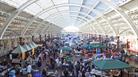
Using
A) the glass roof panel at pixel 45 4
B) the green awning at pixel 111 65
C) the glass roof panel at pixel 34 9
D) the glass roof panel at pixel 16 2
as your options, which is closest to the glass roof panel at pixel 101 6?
the glass roof panel at pixel 45 4

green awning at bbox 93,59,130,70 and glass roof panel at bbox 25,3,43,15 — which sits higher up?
glass roof panel at bbox 25,3,43,15

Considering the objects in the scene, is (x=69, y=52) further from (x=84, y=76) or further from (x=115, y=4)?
(x=84, y=76)

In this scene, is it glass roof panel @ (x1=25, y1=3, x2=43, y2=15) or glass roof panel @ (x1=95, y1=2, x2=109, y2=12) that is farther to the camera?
glass roof panel @ (x1=95, y1=2, x2=109, y2=12)

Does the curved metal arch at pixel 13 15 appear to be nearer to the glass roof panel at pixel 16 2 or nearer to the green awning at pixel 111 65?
the glass roof panel at pixel 16 2

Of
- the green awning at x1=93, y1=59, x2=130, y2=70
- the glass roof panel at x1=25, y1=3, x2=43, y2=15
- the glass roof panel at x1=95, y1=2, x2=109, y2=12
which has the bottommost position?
the green awning at x1=93, y1=59, x2=130, y2=70

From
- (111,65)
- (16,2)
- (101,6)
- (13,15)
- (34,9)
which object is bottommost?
(111,65)

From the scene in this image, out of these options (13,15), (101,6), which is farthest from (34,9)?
(101,6)

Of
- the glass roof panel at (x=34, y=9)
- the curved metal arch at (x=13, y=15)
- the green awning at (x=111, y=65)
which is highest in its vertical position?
the glass roof panel at (x=34, y=9)

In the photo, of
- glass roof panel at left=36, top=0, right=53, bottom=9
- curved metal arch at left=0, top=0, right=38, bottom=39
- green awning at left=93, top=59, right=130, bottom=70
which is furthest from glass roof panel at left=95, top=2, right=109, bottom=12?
green awning at left=93, top=59, right=130, bottom=70

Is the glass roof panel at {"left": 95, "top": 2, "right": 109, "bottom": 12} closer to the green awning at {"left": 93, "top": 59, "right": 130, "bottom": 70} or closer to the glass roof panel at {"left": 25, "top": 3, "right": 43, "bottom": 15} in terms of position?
the glass roof panel at {"left": 25, "top": 3, "right": 43, "bottom": 15}

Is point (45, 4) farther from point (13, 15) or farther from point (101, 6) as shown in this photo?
point (13, 15)

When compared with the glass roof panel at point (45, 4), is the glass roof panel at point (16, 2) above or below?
below

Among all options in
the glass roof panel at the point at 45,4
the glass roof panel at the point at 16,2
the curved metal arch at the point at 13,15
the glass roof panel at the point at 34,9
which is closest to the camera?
the glass roof panel at the point at 16,2

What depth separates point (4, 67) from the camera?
22.2 m
